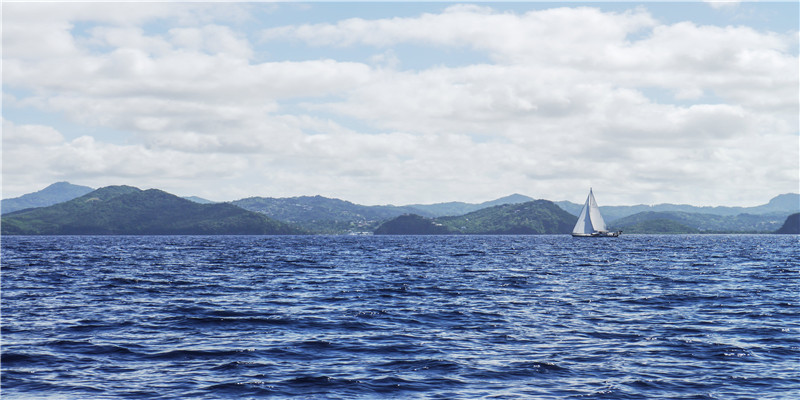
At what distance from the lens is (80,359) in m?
25.9

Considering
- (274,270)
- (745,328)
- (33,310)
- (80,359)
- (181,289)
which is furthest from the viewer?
(274,270)

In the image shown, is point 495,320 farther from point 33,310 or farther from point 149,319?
point 33,310

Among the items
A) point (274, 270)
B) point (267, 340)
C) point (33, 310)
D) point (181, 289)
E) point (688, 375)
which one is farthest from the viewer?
point (274, 270)

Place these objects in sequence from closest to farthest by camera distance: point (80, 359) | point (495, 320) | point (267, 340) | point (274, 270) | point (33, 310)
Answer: point (80, 359), point (267, 340), point (495, 320), point (33, 310), point (274, 270)

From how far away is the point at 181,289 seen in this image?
54.1m

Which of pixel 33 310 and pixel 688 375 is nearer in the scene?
pixel 688 375

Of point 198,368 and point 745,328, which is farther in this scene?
point 745,328

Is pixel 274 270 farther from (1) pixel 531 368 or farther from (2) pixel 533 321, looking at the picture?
(1) pixel 531 368

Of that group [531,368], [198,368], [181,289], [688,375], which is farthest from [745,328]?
[181,289]

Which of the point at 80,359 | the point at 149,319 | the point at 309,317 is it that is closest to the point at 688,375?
the point at 309,317

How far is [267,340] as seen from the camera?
30219 millimetres

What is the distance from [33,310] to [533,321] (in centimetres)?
3208

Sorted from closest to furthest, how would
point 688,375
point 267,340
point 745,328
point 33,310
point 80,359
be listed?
point 688,375 → point 80,359 → point 267,340 → point 745,328 → point 33,310

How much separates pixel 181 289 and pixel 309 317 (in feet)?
70.9
